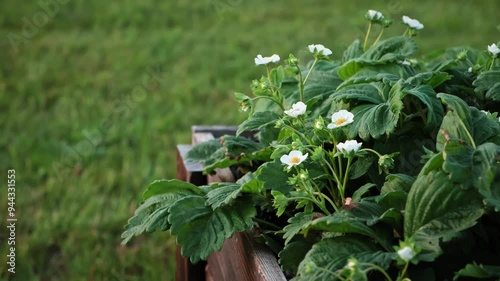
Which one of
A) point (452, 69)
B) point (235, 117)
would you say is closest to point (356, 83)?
point (452, 69)

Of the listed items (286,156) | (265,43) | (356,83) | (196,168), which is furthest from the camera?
(265,43)

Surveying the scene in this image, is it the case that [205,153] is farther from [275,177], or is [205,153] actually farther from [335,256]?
[335,256]

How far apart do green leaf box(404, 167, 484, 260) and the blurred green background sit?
89 centimetres

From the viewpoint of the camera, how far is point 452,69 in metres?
1.42

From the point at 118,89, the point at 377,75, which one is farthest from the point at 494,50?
the point at 118,89

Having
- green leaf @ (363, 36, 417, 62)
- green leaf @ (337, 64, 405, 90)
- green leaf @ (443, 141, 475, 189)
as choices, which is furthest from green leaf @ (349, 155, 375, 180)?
green leaf @ (363, 36, 417, 62)

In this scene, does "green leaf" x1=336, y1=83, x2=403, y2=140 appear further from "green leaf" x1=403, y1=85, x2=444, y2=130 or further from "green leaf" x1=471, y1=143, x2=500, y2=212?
"green leaf" x1=471, y1=143, x2=500, y2=212

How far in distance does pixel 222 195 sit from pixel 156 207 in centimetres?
12

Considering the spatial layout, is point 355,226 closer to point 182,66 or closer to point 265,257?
point 265,257

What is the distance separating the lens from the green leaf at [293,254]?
3.67ft

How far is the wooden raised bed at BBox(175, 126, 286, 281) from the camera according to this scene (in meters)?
1.18

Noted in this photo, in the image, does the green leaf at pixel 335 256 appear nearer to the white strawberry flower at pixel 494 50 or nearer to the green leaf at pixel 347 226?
the green leaf at pixel 347 226

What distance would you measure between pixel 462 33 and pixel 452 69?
3.36 meters

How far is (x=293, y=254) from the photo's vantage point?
1.13 meters
